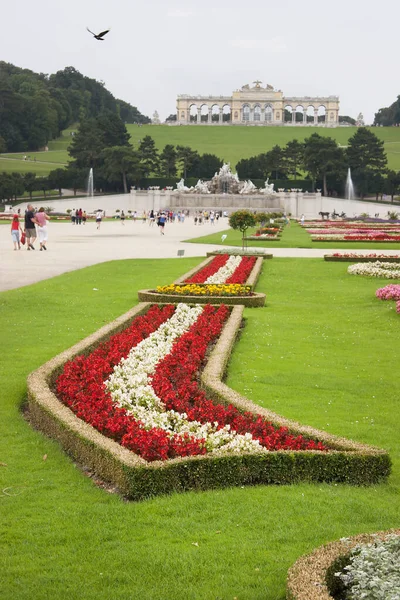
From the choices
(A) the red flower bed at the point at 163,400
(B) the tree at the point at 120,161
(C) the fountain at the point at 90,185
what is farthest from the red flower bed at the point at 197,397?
(B) the tree at the point at 120,161

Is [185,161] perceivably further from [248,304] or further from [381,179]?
[248,304]

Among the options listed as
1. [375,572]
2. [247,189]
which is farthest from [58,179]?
[375,572]

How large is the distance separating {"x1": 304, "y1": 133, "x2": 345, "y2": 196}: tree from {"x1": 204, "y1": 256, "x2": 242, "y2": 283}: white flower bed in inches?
2221

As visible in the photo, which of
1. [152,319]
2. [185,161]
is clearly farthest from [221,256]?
[185,161]

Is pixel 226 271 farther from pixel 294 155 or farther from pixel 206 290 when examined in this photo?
pixel 294 155

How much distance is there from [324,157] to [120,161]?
717 inches

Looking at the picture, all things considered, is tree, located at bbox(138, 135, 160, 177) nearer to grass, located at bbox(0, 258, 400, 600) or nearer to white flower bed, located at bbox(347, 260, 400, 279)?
white flower bed, located at bbox(347, 260, 400, 279)

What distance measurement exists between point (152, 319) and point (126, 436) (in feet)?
16.7

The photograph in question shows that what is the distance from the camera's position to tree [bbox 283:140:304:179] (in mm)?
79250

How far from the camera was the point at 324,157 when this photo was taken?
73625 mm

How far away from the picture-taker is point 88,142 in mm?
77438

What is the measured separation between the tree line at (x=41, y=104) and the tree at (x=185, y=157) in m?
16.9

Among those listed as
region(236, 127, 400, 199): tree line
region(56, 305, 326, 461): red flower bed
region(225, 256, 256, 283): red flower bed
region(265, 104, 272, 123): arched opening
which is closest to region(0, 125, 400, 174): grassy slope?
region(236, 127, 400, 199): tree line

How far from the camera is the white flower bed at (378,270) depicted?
16641 millimetres
